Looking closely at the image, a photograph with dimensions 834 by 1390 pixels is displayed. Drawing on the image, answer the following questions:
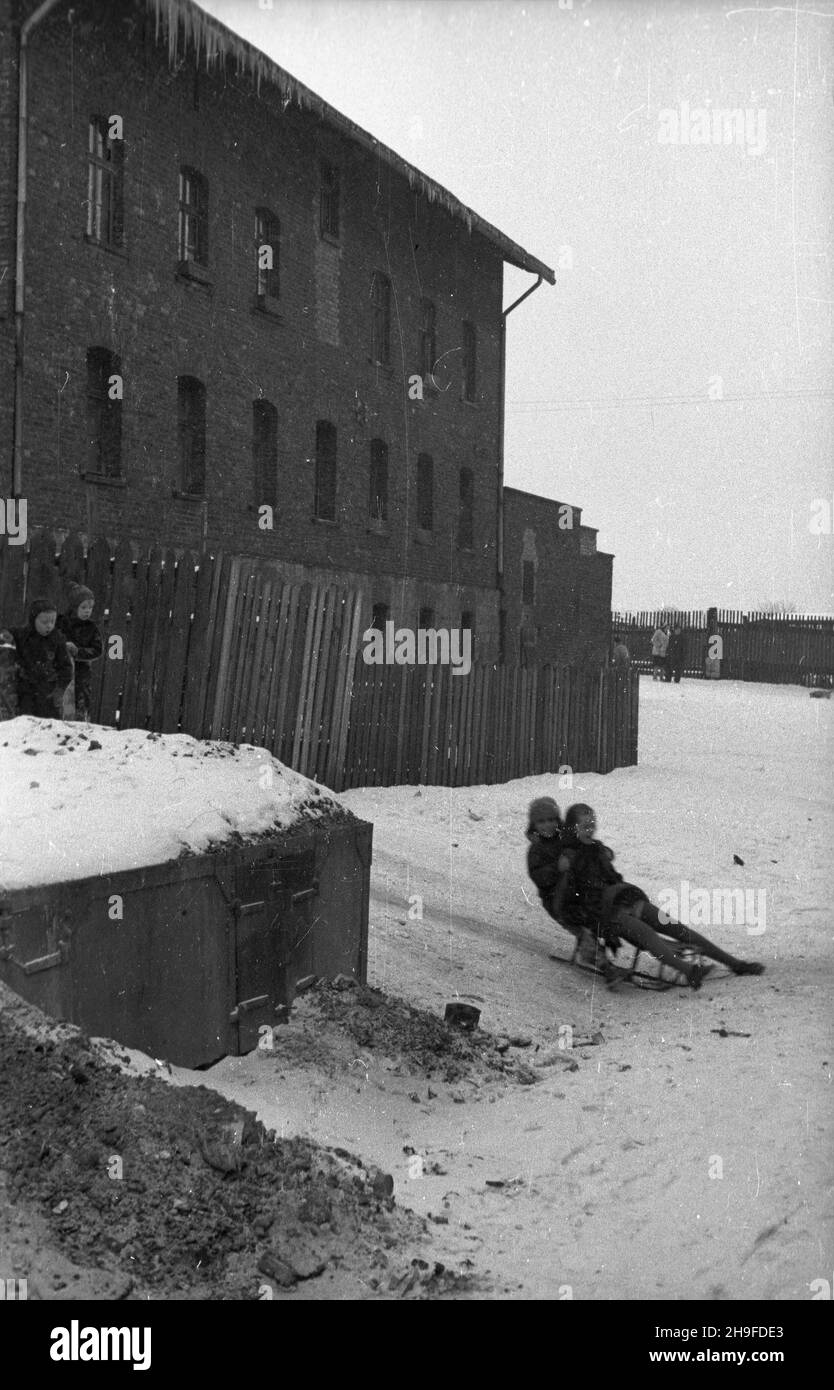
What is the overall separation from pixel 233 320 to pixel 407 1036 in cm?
1485

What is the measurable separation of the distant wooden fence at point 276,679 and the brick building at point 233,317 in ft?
16.4

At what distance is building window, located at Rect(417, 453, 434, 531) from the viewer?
2508 centimetres

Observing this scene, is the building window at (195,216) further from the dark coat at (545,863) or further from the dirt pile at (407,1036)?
the dirt pile at (407,1036)

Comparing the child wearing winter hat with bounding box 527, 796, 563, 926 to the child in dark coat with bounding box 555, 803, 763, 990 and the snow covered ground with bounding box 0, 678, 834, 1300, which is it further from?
the snow covered ground with bounding box 0, 678, 834, 1300

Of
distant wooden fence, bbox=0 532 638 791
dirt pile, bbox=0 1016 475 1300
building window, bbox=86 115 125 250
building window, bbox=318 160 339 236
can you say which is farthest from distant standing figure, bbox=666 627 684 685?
dirt pile, bbox=0 1016 475 1300

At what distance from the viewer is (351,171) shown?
21766 mm

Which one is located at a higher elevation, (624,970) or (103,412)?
(103,412)

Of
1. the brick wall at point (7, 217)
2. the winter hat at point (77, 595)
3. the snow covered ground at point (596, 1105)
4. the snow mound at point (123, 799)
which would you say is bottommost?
the snow covered ground at point (596, 1105)

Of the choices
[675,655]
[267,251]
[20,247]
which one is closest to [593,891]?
[20,247]

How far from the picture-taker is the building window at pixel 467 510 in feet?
87.4

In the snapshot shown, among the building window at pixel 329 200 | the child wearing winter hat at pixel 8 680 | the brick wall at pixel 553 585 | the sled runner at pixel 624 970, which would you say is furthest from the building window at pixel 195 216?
the sled runner at pixel 624 970

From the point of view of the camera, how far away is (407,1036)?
244 inches

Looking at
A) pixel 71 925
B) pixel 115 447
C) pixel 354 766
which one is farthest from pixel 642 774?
pixel 71 925

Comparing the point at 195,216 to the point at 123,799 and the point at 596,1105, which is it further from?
the point at 596,1105
